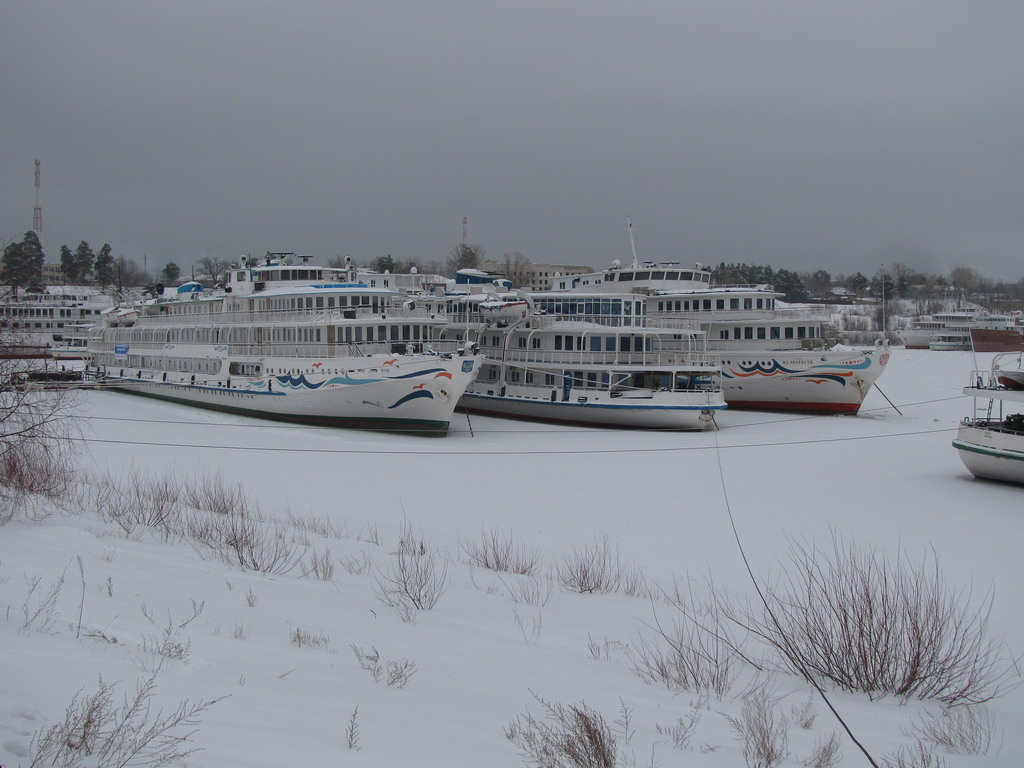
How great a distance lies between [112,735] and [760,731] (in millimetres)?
3990

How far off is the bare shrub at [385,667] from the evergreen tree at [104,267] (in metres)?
132

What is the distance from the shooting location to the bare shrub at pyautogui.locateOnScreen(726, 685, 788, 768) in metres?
4.93

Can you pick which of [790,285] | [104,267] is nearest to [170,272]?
[104,267]

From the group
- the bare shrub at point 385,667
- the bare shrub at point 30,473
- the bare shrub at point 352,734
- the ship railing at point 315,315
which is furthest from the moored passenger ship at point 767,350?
the bare shrub at point 352,734

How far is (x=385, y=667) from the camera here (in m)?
5.96

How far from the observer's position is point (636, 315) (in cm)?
3297

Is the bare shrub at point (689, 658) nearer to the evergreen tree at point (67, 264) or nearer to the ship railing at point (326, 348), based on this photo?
the ship railing at point (326, 348)

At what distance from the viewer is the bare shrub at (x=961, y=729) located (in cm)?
A: 524

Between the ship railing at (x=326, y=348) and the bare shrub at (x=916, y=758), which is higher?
the ship railing at (x=326, y=348)

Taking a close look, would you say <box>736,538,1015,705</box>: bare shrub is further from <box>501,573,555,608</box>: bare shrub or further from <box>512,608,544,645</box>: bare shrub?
<box>501,573,555,608</box>: bare shrub

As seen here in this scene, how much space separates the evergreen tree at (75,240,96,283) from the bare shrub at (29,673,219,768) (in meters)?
139

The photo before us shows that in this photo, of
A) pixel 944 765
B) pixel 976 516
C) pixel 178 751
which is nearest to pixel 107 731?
pixel 178 751

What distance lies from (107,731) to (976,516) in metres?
15.4

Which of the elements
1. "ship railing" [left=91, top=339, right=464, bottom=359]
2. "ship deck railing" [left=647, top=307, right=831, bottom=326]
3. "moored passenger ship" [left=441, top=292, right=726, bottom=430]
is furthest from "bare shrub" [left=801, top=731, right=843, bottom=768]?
"ship deck railing" [left=647, top=307, right=831, bottom=326]
